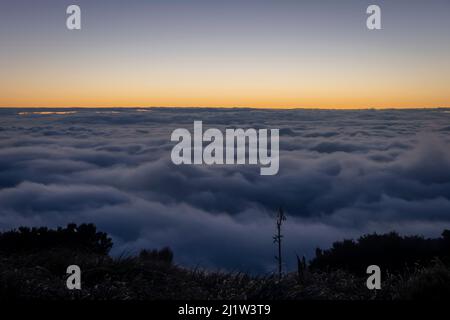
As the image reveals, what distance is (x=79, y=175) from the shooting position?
95875mm

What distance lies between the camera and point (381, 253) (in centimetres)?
1417

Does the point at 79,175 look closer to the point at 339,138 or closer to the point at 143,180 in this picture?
the point at 143,180

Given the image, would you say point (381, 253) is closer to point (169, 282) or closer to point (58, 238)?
point (169, 282)

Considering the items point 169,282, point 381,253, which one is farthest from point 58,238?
point 381,253

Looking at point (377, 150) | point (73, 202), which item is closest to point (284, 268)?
point (73, 202)

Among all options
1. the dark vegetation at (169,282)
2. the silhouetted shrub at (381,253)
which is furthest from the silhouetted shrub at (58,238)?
the silhouetted shrub at (381,253)

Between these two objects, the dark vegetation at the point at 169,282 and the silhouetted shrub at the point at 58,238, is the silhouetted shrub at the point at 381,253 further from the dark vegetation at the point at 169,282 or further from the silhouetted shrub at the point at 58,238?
the silhouetted shrub at the point at 58,238

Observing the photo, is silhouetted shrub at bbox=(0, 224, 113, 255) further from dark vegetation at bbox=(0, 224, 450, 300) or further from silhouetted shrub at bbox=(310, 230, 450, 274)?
silhouetted shrub at bbox=(310, 230, 450, 274)

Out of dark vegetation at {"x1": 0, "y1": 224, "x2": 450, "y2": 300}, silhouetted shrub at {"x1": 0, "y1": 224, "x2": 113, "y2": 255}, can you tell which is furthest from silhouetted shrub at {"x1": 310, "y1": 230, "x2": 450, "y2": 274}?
silhouetted shrub at {"x1": 0, "y1": 224, "x2": 113, "y2": 255}

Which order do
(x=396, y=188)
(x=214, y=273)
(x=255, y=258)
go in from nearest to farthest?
(x=214, y=273) < (x=255, y=258) < (x=396, y=188)

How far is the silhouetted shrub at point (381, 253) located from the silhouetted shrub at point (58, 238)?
620cm

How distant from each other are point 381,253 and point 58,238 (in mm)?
9775

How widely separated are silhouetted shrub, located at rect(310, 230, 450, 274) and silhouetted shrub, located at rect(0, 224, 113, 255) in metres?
6.20

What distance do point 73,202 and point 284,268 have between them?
2836 inches
